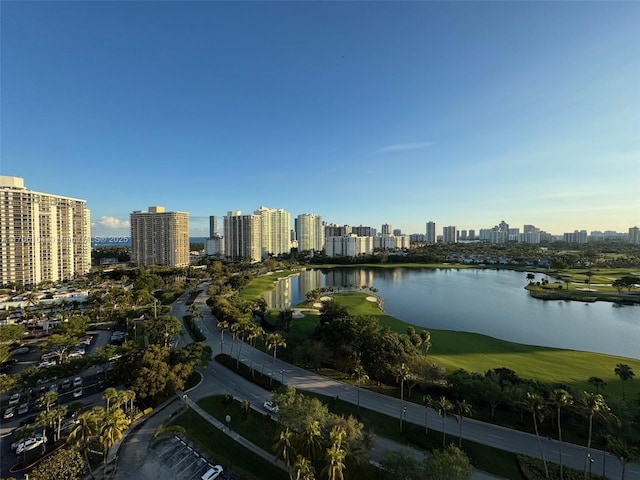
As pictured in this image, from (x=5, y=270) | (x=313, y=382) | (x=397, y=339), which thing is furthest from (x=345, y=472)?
(x=5, y=270)

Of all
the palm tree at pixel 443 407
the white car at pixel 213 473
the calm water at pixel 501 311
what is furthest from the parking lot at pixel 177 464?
the calm water at pixel 501 311

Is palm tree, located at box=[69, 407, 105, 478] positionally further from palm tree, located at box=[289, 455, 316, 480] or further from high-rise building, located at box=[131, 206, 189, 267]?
high-rise building, located at box=[131, 206, 189, 267]

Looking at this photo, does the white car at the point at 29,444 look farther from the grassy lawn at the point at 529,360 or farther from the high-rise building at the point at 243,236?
the high-rise building at the point at 243,236

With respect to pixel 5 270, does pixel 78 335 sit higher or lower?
lower

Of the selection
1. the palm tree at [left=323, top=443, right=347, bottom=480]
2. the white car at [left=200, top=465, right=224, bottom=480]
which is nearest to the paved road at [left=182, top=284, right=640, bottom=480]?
the white car at [left=200, top=465, right=224, bottom=480]

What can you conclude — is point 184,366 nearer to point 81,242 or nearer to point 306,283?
point 306,283

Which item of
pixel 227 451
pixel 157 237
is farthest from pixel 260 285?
pixel 227 451
